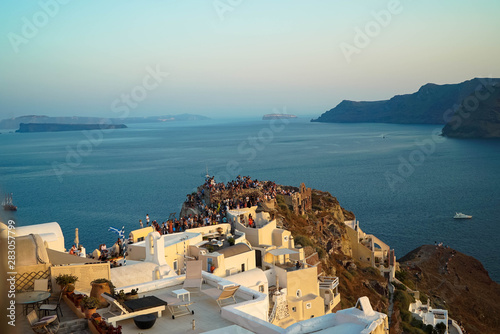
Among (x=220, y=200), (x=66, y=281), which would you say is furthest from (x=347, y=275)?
(x=66, y=281)

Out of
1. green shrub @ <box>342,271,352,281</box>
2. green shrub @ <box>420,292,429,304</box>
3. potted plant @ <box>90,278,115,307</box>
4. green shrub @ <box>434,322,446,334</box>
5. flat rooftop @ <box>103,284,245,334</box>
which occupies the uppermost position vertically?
potted plant @ <box>90,278,115,307</box>

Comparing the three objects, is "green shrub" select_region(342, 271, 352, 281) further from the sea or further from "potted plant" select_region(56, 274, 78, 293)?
"potted plant" select_region(56, 274, 78, 293)

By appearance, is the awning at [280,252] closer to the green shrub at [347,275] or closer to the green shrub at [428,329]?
the green shrub at [347,275]

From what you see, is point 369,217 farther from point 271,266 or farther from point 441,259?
point 271,266

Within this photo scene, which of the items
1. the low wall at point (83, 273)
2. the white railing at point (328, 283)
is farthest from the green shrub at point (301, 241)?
the low wall at point (83, 273)

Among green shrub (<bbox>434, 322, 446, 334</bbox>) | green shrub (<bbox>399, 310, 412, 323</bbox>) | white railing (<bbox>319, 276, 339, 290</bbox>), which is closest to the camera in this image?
white railing (<bbox>319, 276, 339, 290</bbox>)

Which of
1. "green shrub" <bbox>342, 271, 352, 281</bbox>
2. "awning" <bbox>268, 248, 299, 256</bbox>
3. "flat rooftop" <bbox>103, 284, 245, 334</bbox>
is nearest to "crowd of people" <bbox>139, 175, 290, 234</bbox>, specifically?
"awning" <bbox>268, 248, 299, 256</bbox>
